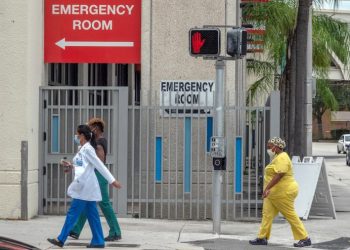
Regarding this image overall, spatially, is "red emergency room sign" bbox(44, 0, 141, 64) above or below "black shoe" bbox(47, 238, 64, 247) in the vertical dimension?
above

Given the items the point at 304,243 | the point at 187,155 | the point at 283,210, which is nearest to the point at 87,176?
the point at 283,210

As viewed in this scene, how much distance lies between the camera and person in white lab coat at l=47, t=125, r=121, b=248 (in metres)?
11.2

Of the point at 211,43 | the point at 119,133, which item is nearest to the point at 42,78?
the point at 119,133

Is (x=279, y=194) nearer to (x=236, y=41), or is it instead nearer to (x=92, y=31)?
(x=236, y=41)

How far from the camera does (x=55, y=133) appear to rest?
15062 millimetres

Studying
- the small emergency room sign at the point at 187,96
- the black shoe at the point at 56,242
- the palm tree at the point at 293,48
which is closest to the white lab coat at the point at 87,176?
the black shoe at the point at 56,242

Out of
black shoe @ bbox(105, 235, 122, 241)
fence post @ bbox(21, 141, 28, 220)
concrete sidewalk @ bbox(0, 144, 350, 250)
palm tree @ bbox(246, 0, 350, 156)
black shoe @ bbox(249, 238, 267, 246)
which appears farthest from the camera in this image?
palm tree @ bbox(246, 0, 350, 156)

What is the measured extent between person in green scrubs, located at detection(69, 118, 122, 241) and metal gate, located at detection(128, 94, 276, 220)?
269cm

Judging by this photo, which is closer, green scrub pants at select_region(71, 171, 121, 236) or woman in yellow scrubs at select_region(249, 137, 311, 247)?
green scrub pants at select_region(71, 171, 121, 236)

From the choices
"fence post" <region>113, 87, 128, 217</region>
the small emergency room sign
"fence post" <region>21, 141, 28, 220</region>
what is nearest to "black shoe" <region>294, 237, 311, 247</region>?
the small emergency room sign

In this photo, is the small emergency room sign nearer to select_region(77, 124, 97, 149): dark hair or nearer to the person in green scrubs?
the person in green scrubs

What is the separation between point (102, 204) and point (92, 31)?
13.7 feet

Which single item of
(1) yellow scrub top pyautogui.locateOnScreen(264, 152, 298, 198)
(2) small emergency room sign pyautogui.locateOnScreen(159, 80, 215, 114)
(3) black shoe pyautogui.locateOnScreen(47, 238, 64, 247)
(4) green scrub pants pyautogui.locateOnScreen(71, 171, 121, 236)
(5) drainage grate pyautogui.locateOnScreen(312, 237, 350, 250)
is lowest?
(5) drainage grate pyautogui.locateOnScreen(312, 237, 350, 250)

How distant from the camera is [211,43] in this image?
1252 cm
